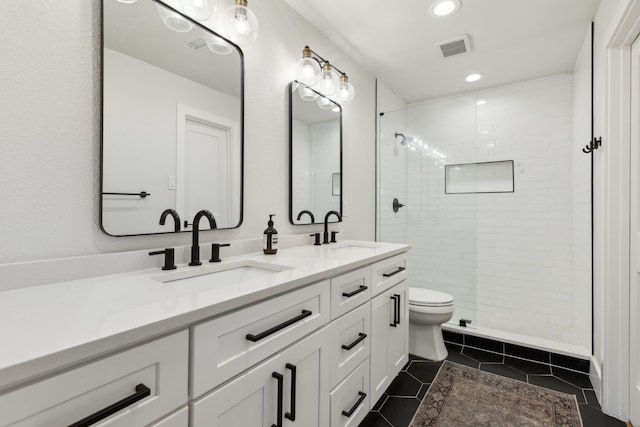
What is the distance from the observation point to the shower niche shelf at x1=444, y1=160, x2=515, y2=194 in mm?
3307

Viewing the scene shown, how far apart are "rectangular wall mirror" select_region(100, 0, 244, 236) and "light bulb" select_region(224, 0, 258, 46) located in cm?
11

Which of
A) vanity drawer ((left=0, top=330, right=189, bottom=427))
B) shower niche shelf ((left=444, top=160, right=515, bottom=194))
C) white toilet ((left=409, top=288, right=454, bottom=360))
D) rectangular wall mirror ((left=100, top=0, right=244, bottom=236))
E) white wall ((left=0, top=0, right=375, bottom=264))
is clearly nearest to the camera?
vanity drawer ((left=0, top=330, right=189, bottom=427))

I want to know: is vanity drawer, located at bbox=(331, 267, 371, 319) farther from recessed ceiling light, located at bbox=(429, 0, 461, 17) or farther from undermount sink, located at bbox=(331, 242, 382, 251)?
recessed ceiling light, located at bbox=(429, 0, 461, 17)

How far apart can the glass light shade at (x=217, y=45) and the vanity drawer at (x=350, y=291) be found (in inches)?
47.1

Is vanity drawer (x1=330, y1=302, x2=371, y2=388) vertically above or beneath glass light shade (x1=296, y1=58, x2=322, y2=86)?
beneath

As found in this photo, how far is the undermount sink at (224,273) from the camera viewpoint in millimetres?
1172

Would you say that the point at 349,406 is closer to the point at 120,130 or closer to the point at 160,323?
the point at 160,323

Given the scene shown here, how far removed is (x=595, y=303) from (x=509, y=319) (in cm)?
119

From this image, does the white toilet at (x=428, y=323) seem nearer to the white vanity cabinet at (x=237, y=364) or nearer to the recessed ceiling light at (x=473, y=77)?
the white vanity cabinet at (x=237, y=364)

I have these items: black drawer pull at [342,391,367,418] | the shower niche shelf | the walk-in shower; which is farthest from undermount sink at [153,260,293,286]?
the shower niche shelf

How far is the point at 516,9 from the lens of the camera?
2.02m

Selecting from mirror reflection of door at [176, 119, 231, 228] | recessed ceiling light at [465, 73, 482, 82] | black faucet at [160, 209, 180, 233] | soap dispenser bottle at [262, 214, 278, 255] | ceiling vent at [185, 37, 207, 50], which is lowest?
soap dispenser bottle at [262, 214, 278, 255]

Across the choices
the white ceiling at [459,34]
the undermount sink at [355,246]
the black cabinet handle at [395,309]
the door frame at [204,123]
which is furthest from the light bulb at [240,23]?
the black cabinet handle at [395,309]

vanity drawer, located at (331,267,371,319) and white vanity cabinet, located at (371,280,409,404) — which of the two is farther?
white vanity cabinet, located at (371,280,409,404)
